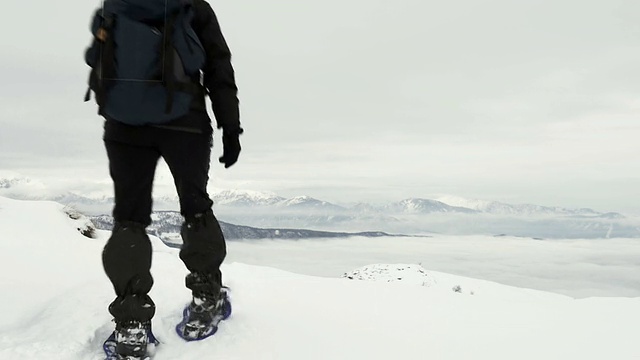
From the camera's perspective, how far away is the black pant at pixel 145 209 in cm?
212

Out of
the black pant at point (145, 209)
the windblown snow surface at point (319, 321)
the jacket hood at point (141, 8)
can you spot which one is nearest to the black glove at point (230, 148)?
the black pant at point (145, 209)

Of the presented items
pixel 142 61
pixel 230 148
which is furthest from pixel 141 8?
pixel 230 148

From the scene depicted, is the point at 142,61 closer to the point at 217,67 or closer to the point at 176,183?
the point at 217,67

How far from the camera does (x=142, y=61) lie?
2096 mm

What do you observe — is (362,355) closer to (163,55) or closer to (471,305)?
(471,305)

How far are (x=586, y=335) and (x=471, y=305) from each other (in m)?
0.81

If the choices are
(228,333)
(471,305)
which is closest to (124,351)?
(228,333)

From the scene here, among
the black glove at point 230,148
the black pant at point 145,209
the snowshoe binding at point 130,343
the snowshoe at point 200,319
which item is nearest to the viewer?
the snowshoe binding at point 130,343

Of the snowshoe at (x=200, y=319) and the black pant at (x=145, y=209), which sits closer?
the black pant at (x=145, y=209)

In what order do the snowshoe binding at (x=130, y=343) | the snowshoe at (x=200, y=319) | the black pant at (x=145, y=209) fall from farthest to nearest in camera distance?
the snowshoe at (x=200, y=319) → the black pant at (x=145, y=209) → the snowshoe binding at (x=130, y=343)

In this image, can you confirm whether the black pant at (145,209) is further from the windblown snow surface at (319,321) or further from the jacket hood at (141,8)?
the jacket hood at (141,8)

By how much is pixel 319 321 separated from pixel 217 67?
1.51 m

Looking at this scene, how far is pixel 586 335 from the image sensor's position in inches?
107

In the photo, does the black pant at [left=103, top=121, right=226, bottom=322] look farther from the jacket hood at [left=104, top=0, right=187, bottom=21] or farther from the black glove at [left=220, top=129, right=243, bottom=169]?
the jacket hood at [left=104, top=0, right=187, bottom=21]
